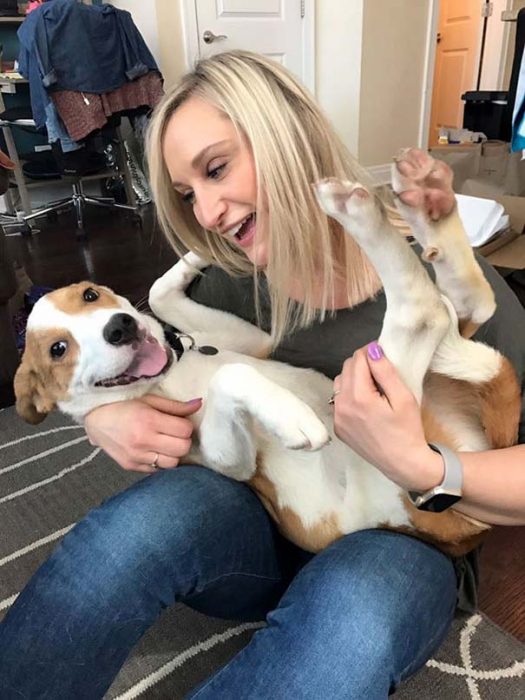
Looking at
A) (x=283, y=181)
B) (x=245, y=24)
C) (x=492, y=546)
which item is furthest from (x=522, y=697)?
(x=245, y=24)

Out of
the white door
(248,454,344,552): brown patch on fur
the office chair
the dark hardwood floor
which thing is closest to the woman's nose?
(248,454,344,552): brown patch on fur

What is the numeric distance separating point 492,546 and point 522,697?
40 cm

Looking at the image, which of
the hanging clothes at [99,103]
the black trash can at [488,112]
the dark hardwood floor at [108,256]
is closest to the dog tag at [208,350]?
the dark hardwood floor at [108,256]

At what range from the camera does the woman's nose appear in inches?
40.4

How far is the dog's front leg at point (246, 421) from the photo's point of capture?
2.74ft

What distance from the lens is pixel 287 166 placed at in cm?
100

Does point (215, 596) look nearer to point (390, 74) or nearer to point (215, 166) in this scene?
point (215, 166)

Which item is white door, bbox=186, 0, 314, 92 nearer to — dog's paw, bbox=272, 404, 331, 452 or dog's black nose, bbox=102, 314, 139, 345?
dog's black nose, bbox=102, 314, 139, 345

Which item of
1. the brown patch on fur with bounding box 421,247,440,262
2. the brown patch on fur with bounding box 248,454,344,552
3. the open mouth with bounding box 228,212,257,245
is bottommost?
the brown patch on fur with bounding box 248,454,344,552

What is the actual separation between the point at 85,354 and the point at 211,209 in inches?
14.1

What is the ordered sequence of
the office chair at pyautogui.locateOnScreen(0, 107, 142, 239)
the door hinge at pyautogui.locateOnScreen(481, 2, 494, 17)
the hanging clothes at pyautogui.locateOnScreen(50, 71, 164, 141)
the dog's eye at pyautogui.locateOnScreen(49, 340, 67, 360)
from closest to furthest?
the dog's eye at pyautogui.locateOnScreen(49, 340, 67, 360), the hanging clothes at pyautogui.locateOnScreen(50, 71, 164, 141), the office chair at pyautogui.locateOnScreen(0, 107, 142, 239), the door hinge at pyautogui.locateOnScreen(481, 2, 494, 17)

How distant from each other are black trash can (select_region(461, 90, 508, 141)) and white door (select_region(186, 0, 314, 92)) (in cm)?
124

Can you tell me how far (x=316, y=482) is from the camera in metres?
1.01

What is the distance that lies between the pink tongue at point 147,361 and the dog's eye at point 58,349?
0.43 feet
